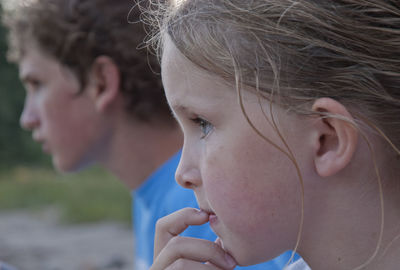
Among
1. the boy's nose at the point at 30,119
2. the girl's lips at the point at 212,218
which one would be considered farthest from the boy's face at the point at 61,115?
the girl's lips at the point at 212,218

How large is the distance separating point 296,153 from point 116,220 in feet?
25.4

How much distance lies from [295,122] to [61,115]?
2153mm

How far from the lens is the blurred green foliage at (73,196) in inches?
375

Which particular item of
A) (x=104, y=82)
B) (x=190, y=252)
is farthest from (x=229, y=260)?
(x=104, y=82)

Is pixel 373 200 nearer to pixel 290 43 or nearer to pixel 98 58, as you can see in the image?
pixel 290 43

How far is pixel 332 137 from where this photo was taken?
1.58 metres

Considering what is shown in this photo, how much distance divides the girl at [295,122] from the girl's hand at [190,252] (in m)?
0.09

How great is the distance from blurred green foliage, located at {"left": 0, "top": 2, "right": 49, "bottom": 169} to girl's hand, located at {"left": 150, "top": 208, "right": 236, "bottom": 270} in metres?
14.7

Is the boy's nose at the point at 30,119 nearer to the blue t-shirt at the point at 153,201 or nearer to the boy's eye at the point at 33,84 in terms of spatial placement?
the boy's eye at the point at 33,84

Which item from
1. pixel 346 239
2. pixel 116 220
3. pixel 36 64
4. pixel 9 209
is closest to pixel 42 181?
pixel 9 209

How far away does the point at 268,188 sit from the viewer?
1.59m

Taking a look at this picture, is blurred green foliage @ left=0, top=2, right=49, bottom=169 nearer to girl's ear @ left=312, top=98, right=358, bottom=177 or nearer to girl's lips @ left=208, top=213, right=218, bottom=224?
girl's lips @ left=208, top=213, right=218, bottom=224

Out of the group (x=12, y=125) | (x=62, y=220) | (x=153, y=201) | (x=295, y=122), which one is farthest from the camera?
(x=12, y=125)

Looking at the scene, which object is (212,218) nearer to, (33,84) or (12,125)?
(33,84)
